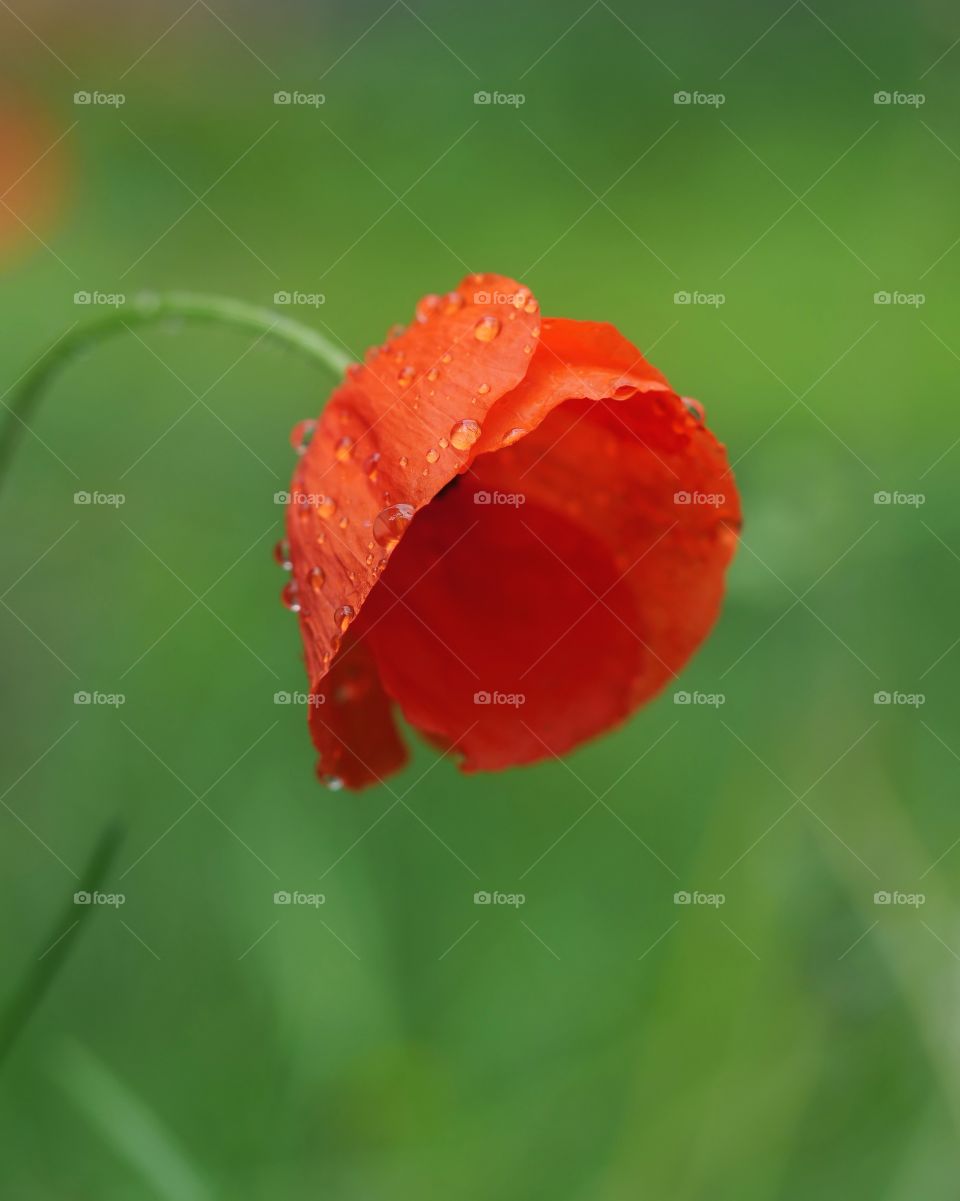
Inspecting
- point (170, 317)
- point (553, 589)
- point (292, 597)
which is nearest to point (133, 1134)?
point (292, 597)

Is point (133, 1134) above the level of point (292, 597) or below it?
below

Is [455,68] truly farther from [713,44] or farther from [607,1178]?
[607,1178]

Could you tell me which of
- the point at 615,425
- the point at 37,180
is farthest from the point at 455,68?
the point at 615,425

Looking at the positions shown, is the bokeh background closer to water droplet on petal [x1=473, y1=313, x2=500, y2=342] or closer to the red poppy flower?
the red poppy flower

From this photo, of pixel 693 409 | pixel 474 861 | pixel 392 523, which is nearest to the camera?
pixel 392 523

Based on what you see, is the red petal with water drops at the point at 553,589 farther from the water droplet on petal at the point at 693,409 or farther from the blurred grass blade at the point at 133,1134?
the blurred grass blade at the point at 133,1134

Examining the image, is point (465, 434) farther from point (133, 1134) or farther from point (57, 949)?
point (133, 1134)
